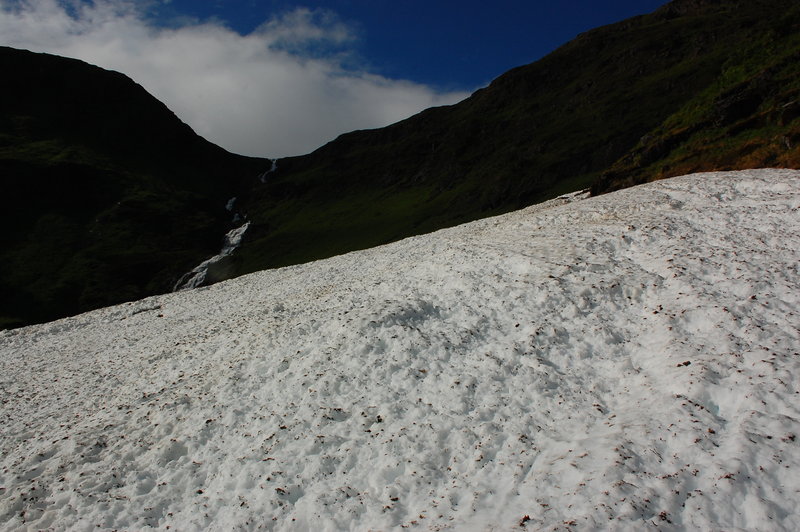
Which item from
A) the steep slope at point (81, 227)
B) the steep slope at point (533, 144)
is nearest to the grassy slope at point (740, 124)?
the steep slope at point (533, 144)

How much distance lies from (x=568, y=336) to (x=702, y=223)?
41.7 feet

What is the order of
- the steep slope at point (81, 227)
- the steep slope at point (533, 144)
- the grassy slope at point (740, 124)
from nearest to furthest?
the grassy slope at point (740, 124) → the steep slope at point (81, 227) → the steep slope at point (533, 144)

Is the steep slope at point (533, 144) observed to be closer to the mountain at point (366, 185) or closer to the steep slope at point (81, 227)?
the mountain at point (366, 185)

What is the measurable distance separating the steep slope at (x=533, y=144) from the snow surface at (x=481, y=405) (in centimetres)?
9125

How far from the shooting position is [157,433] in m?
14.8

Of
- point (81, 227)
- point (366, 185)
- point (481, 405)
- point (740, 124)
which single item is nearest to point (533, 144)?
point (366, 185)

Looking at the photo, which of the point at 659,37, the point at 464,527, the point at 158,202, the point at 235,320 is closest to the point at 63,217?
the point at 158,202

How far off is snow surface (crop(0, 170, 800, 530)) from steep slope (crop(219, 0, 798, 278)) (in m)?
91.2

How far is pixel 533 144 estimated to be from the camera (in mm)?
147375

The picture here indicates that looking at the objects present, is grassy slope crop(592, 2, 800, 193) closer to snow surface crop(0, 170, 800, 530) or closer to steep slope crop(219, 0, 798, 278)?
snow surface crop(0, 170, 800, 530)

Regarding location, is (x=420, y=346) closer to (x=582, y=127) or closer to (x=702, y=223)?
(x=702, y=223)

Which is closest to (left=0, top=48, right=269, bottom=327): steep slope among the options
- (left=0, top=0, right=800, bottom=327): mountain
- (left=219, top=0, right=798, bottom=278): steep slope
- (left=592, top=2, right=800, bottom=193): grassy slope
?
(left=0, top=0, right=800, bottom=327): mountain

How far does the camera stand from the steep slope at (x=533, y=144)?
406 feet

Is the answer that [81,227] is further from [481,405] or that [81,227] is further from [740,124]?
[481,405]
